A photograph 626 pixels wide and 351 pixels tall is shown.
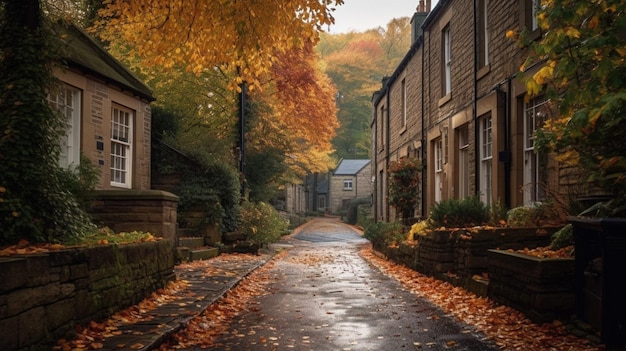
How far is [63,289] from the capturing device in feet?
17.7

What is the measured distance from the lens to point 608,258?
16.4 feet

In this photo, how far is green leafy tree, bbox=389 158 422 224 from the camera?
61.0ft

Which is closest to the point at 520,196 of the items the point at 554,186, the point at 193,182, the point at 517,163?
the point at 517,163

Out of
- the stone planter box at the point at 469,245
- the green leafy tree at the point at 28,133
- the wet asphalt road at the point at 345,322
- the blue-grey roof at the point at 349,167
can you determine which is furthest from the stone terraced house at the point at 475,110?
the blue-grey roof at the point at 349,167

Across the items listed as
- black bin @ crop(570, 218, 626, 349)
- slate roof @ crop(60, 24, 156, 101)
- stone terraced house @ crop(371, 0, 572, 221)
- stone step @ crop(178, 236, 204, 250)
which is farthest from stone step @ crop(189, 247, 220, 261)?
black bin @ crop(570, 218, 626, 349)

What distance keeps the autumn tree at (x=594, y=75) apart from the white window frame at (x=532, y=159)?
345 centimetres

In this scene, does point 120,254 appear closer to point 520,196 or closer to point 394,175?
point 520,196

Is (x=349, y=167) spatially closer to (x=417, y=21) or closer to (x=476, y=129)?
(x=417, y=21)

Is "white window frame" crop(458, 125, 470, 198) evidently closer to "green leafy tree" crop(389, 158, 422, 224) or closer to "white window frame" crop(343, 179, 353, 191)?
"green leafy tree" crop(389, 158, 422, 224)

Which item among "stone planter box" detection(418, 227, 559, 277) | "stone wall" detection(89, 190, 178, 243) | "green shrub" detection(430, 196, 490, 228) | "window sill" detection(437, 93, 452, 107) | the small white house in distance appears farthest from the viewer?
the small white house in distance

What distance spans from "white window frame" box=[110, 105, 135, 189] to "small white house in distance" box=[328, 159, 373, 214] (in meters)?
49.7

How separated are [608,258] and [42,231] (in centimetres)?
569

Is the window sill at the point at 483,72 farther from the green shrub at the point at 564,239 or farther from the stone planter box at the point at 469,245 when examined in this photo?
the green shrub at the point at 564,239

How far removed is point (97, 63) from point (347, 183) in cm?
5442
